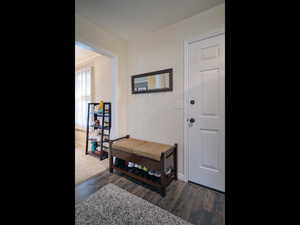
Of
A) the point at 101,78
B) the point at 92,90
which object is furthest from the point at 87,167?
the point at 101,78

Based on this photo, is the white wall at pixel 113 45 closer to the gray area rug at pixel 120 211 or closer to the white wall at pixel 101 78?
the white wall at pixel 101 78

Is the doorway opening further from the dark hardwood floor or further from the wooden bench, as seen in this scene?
the wooden bench

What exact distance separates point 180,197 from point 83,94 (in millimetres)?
3428

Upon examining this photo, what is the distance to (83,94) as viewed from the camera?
3594mm

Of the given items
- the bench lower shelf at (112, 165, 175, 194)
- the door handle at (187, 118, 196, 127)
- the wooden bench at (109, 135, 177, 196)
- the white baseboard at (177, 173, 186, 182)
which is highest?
the door handle at (187, 118, 196, 127)

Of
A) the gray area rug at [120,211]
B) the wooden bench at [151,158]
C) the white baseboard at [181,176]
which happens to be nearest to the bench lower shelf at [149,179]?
the wooden bench at [151,158]

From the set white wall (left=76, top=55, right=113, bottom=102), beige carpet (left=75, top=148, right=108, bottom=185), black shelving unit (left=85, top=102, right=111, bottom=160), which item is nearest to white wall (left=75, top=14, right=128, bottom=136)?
black shelving unit (left=85, top=102, right=111, bottom=160)

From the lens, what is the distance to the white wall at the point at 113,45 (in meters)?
1.89

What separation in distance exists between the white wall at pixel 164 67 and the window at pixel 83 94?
5.12 ft

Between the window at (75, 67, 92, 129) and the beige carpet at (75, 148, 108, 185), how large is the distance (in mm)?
1055

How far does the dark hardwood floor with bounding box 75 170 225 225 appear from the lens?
4.44 ft
